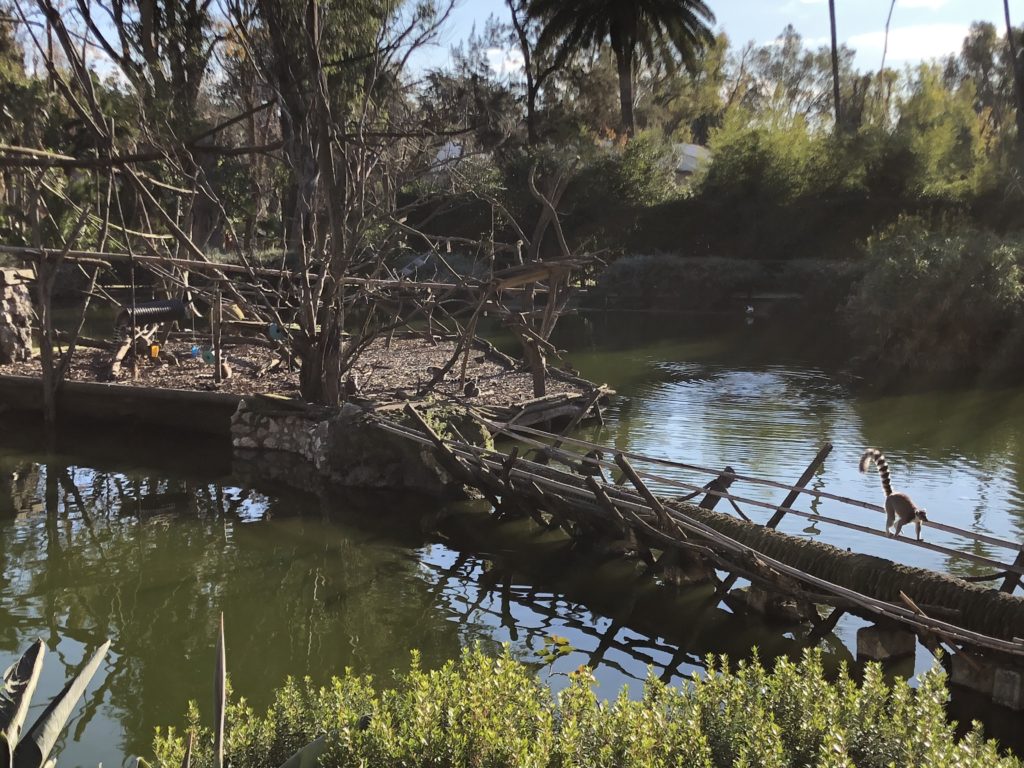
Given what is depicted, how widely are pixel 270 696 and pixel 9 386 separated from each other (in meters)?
9.28

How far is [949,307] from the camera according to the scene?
17016 millimetres

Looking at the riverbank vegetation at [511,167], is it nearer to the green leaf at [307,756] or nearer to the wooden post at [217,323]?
the wooden post at [217,323]

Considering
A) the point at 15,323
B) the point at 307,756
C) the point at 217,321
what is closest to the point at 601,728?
the point at 307,756

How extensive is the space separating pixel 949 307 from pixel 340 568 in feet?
44.8

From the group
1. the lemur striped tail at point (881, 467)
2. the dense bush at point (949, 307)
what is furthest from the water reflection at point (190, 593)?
the dense bush at point (949, 307)

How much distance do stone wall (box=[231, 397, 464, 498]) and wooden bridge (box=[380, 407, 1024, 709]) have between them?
1.18m

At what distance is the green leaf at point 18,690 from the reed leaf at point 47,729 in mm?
45

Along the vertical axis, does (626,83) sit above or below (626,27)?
below

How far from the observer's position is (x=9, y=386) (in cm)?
1267

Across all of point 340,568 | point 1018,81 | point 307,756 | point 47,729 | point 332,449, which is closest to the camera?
point 47,729

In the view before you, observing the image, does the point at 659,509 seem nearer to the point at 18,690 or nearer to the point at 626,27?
the point at 18,690

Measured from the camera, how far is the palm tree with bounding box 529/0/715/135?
28438 mm

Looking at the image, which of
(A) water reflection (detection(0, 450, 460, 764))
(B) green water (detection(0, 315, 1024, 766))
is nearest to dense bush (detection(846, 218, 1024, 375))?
(B) green water (detection(0, 315, 1024, 766))

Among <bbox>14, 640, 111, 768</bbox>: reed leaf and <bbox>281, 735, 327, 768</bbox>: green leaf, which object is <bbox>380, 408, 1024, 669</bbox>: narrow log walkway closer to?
<bbox>281, 735, 327, 768</bbox>: green leaf
